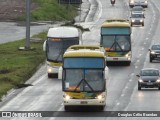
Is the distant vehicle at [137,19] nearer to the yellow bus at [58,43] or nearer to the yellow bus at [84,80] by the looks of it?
the yellow bus at [58,43]

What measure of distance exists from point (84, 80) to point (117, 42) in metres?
27.2

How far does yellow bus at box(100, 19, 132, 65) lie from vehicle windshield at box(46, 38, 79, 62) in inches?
387

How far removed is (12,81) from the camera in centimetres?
5956

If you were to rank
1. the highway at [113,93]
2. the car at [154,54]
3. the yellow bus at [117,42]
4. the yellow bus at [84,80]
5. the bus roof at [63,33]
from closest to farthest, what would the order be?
the yellow bus at [84,80] < the highway at [113,93] < the bus roof at [63,33] < the yellow bus at [117,42] < the car at [154,54]

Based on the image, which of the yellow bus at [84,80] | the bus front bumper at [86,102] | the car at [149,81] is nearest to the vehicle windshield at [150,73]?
the car at [149,81]

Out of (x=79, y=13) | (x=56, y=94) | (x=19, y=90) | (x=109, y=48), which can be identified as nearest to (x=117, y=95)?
(x=56, y=94)

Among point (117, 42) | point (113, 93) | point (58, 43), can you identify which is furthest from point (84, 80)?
point (117, 42)

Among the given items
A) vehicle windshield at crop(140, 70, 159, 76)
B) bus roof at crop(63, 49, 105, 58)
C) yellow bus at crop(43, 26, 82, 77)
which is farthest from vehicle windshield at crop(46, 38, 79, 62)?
bus roof at crop(63, 49, 105, 58)

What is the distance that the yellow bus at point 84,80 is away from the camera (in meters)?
44.6

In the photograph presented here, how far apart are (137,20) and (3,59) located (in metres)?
46.1

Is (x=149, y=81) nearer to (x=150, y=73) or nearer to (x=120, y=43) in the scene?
(x=150, y=73)

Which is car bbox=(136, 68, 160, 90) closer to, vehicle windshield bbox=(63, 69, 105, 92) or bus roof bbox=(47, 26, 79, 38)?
bus roof bbox=(47, 26, 79, 38)

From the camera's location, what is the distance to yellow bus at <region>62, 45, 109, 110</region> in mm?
44562

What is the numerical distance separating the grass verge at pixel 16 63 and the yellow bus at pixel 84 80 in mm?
8980
